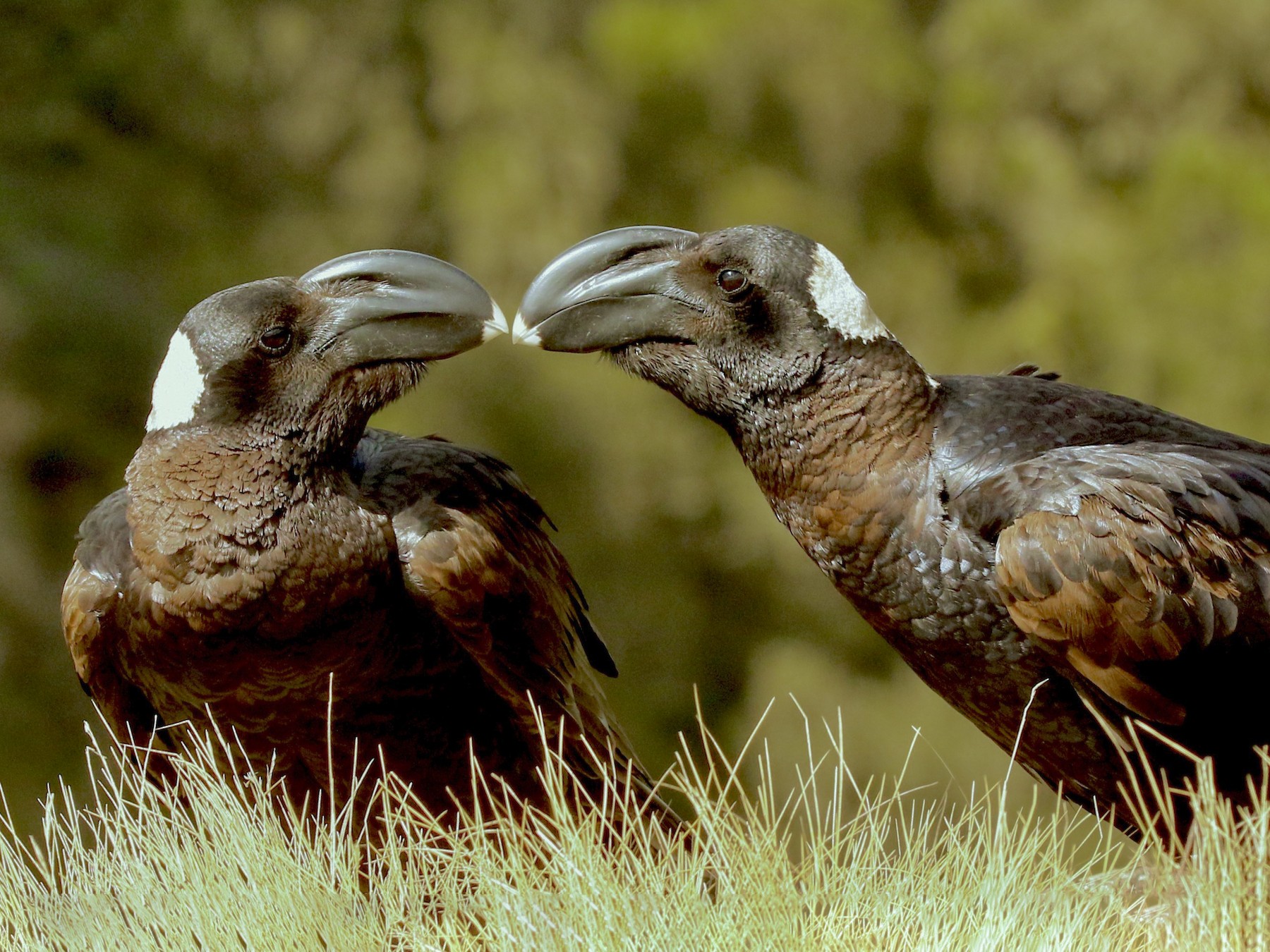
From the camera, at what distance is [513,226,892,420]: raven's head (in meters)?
2.07

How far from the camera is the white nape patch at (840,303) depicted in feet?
6.79

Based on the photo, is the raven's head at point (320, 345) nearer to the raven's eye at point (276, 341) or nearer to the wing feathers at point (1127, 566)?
the raven's eye at point (276, 341)

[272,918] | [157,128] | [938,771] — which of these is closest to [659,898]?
[272,918]

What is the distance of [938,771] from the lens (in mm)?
5078

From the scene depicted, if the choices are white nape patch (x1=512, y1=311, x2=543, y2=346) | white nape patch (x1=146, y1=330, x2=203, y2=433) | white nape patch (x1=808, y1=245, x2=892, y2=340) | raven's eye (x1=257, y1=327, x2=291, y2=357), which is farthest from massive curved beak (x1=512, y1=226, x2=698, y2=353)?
white nape patch (x1=146, y1=330, x2=203, y2=433)

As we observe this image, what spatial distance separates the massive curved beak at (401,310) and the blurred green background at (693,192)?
8.18 feet

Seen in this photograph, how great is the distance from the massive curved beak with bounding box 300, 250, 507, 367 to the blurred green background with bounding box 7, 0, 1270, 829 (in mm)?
2494

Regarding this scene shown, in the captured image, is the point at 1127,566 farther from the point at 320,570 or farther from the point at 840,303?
the point at 320,570

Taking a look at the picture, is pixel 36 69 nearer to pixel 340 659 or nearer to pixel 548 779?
pixel 340 659

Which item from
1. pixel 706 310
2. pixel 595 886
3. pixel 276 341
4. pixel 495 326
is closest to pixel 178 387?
pixel 276 341

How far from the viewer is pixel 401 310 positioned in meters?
2.10

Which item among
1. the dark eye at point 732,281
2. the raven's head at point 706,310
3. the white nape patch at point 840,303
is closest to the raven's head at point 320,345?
the raven's head at point 706,310

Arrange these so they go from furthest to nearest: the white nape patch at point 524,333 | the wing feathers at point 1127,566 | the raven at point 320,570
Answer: the white nape patch at point 524,333 → the raven at point 320,570 → the wing feathers at point 1127,566

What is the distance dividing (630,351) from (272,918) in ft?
3.45
